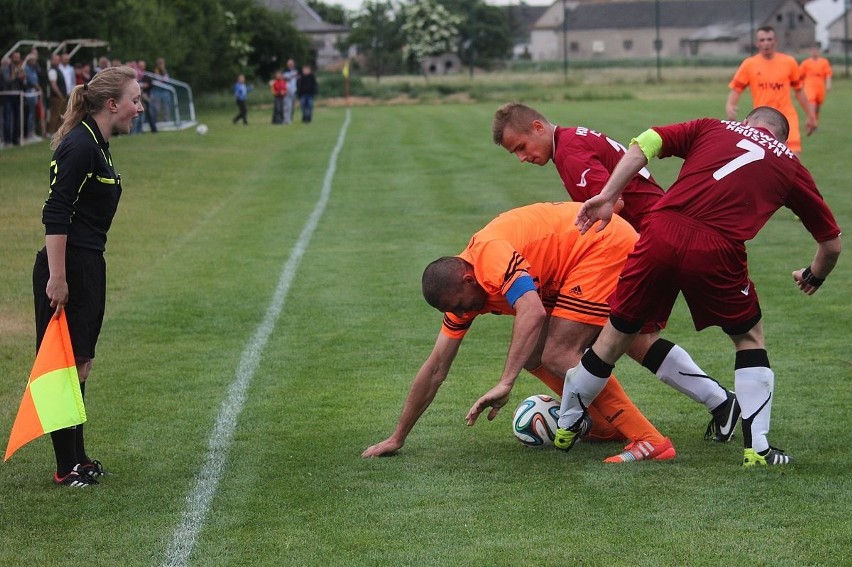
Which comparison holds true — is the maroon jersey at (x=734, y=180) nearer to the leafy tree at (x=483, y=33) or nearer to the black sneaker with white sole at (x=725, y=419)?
the black sneaker with white sole at (x=725, y=419)

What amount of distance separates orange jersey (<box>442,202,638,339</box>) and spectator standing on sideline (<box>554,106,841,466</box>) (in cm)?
24

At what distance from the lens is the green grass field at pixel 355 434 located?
5.02m

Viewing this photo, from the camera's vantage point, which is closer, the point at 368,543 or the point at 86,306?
the point at 368,543

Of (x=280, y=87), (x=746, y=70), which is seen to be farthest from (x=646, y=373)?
(x=280, y=87)

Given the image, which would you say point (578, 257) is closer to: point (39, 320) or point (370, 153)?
point (39, 320)

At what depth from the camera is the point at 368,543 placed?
16.5 ft

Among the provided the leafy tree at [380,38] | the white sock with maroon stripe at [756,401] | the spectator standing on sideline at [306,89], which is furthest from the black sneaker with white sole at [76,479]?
the leafy tree at [380,38]

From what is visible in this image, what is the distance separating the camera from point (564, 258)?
20.4 feet

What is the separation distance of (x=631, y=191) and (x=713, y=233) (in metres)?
1.09

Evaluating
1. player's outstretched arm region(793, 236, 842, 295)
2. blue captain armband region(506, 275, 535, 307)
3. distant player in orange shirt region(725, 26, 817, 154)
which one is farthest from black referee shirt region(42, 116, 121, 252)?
distant player in orange shirt region(725, 26, 817, 154)

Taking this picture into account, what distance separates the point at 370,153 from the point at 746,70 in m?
13.3

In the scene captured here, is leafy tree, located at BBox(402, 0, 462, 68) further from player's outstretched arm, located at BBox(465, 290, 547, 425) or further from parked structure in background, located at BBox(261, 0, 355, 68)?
player's outstretched arm, located at BBox(465, 290, 547, 425)

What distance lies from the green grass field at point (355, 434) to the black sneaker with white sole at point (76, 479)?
106 mm

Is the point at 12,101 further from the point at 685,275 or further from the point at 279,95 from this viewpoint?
the point at 685,275
